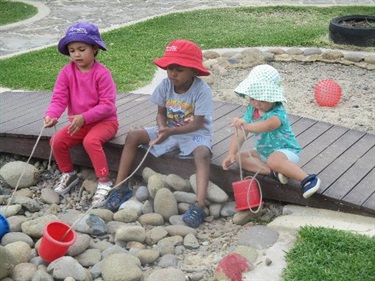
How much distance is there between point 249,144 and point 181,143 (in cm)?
63

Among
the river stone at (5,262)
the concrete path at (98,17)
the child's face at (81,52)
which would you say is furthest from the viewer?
the concrete path at (98,17)

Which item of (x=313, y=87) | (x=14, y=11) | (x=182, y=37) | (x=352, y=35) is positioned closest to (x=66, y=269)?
(x=313, y=87)

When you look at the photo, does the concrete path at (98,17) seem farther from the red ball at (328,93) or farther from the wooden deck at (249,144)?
the red ball at (328,93)

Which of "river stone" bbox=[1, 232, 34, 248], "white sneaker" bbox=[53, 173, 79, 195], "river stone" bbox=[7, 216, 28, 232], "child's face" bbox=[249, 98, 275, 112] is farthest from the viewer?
"white sneaker" bbox=[53, 173, 79, 195]

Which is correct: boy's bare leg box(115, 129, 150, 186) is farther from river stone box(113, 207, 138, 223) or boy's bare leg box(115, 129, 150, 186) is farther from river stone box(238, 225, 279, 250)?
river stone box(238, 225, 279, 250)

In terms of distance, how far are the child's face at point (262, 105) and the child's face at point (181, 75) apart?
0.51m

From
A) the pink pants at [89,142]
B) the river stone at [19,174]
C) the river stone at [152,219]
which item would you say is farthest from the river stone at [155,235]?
the river stone at [19,174]

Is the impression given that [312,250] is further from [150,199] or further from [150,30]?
[150,30]

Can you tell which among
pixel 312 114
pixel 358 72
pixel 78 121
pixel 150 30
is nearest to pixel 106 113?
pixel 78 121

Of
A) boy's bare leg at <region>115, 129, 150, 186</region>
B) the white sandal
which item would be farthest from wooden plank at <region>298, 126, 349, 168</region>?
the white sandal

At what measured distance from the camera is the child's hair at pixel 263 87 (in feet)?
14.1

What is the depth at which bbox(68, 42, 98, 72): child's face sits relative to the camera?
4828mm

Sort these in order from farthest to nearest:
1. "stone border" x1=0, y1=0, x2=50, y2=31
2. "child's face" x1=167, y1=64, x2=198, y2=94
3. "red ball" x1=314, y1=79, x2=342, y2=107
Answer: "stone border" x1=0, y1=0, x2=50, y2=31, "red ball" x1=314, y1=79, x2=342, y2=107, "child's face" x1=167, y1=64, x2=198, y2=94

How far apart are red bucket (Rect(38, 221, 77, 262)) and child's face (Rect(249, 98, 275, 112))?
1479 millimetres
